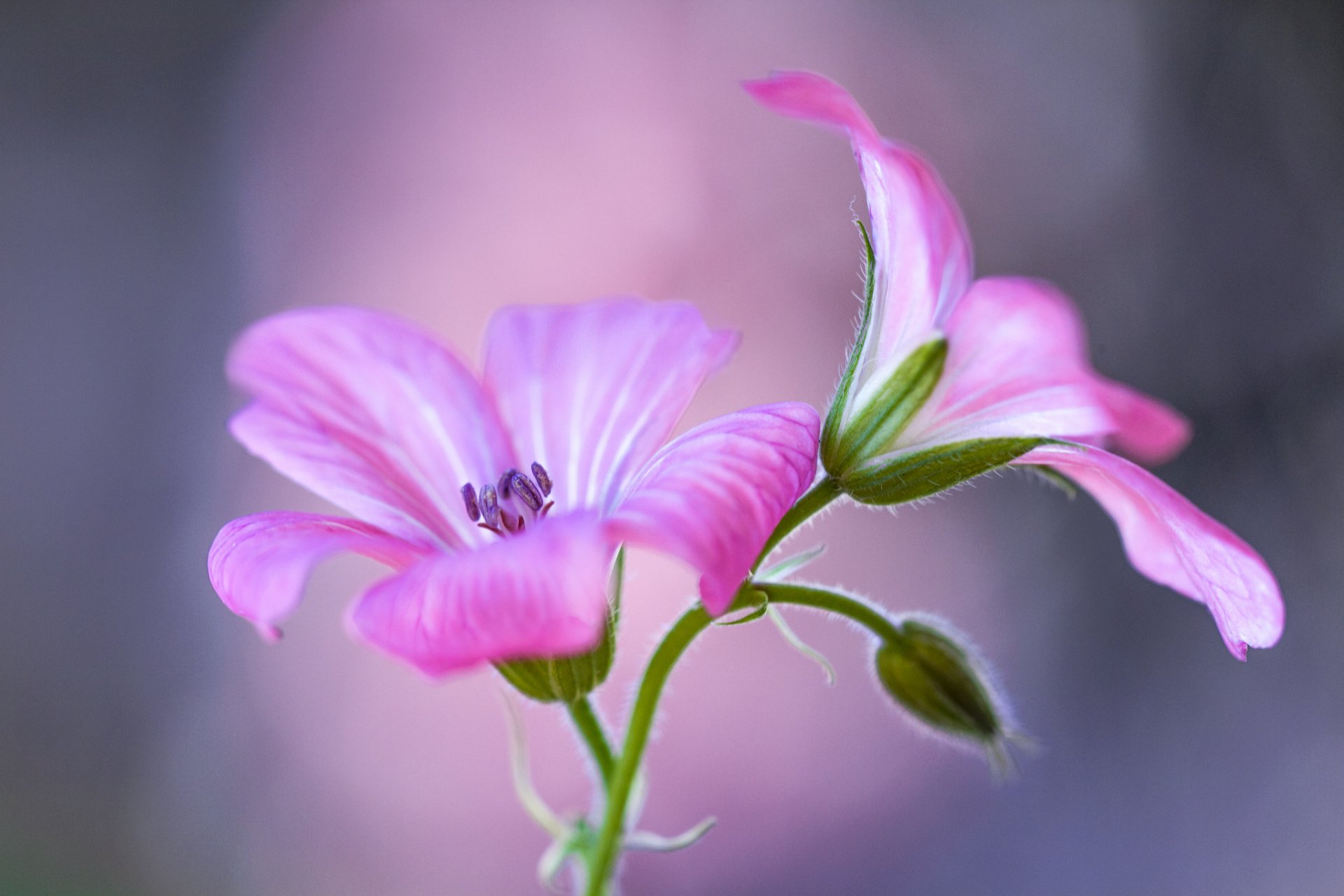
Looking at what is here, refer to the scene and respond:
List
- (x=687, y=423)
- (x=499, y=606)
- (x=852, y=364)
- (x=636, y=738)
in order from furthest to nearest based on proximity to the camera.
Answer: (x=687, y=423) < (x=852, y=364) < (x=636, y=738) < (x=499, y=606)

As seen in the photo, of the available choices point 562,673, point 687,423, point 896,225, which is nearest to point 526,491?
point 562,673

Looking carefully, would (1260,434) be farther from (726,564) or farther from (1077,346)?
(726,564)

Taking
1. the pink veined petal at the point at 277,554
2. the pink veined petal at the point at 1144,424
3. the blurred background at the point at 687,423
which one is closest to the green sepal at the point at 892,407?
the pink veined petal at the point at 1144,424

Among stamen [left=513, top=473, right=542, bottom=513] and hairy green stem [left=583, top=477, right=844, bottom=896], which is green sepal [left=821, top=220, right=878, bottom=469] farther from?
stamen [left=513, top=473, right=542, bottom=513]

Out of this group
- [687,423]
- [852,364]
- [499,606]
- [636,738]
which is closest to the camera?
[499,606]

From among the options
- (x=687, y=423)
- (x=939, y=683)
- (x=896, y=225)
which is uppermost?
(x=896, y=225)

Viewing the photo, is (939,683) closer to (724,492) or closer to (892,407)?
(892,407)
